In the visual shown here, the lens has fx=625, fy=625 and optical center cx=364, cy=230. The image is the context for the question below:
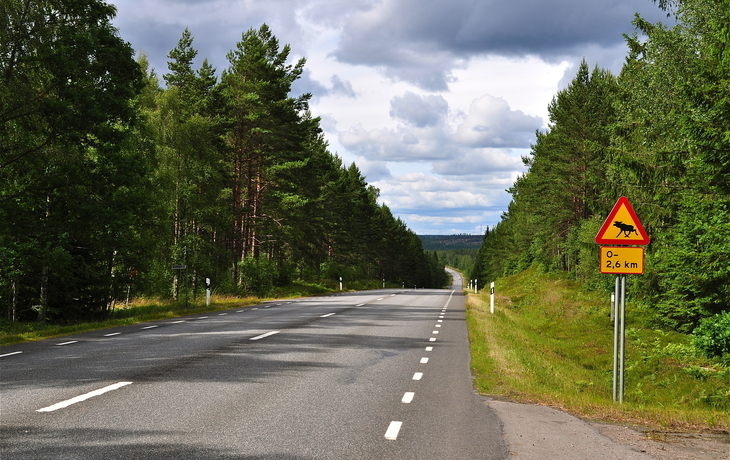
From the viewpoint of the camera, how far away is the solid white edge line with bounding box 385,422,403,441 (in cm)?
595

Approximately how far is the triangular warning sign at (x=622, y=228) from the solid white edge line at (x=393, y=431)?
3857mm

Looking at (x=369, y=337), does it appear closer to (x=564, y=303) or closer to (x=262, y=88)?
(x=564, y=303)

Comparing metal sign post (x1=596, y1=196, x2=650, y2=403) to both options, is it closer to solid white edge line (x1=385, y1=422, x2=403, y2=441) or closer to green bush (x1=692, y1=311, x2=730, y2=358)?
solid white edge line (x1=385, y1=422, x2=403, y2=441)

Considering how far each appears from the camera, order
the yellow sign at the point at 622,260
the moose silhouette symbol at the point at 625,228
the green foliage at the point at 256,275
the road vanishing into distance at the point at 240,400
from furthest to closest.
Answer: the green foliage at the point at 256,275 < the moose silhouette symbol at the point at 625,228 < the yellow sign at the point at 622,260 < the road vanishing into distance at the point at 240,400

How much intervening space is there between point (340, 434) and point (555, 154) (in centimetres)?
3732

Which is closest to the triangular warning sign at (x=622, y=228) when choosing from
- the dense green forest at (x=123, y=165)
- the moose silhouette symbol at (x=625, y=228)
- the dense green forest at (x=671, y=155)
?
the moose silhouette symbol at (x=625, y=228)

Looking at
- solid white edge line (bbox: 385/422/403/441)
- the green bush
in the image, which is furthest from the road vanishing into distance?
the green bush

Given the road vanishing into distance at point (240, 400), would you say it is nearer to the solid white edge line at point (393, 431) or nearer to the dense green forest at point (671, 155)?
the solid white edge line at point (393, 431)

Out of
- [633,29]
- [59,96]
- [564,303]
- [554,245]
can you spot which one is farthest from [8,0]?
[554,245]

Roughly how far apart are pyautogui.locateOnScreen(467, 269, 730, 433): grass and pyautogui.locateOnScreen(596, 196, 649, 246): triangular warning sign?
2153mm

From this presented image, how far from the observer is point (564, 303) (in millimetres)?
32875

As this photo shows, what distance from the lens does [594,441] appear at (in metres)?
6.04

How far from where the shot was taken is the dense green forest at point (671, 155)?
1406 centimetres

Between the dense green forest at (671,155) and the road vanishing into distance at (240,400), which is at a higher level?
the dense green forest at (671,155)
